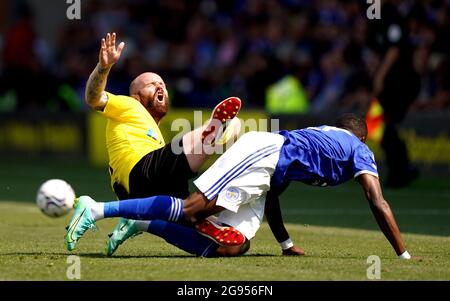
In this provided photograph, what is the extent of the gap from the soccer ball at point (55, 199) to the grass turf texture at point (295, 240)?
347 millimetres

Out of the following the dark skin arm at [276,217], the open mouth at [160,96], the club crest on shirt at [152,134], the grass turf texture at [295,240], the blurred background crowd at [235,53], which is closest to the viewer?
the grass turf texture at [295,240]

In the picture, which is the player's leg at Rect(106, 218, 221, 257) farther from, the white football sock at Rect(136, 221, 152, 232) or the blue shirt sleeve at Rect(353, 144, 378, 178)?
the blue shirt sleeve at Rect(353, 144, 378, 178)

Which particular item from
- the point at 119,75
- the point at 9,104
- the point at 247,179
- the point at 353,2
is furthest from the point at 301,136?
the point at 9,104

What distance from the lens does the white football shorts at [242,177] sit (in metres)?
8.42

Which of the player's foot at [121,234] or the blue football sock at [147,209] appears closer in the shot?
the blue football sock at [147,209]

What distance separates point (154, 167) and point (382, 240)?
2665mm

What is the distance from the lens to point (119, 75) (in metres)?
23.5

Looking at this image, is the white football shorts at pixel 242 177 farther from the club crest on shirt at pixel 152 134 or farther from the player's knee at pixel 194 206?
the club crest on shirt at pixel 152 134

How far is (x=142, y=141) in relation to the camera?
361 inches

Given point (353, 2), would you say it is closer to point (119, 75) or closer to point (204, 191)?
point (119, 75)

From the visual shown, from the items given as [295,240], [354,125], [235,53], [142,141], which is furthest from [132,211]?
[235,53]

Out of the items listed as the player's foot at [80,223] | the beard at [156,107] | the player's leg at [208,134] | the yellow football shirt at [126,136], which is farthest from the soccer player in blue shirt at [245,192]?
the beard at [156,107]

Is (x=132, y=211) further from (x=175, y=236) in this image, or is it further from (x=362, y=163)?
(x=362, y=163)

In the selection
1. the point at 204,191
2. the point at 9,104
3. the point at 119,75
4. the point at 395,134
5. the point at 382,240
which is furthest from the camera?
the point at 9,104
